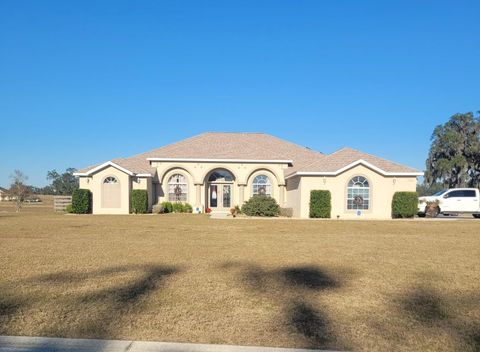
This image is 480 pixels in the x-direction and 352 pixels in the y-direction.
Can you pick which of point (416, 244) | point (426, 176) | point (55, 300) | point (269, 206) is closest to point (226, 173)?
point (269, 206)

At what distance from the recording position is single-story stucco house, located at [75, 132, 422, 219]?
25.8 m

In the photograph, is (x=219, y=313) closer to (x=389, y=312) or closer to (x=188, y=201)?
(x=389, y=312)

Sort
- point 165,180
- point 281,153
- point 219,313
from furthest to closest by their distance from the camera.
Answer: point 281,153, point 165,180, point 219,313

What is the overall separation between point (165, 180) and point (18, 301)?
25683 millimetres

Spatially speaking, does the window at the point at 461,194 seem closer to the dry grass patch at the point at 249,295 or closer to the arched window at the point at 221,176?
the arched window at the point at 221,176

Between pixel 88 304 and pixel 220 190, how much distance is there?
26749 millimetres

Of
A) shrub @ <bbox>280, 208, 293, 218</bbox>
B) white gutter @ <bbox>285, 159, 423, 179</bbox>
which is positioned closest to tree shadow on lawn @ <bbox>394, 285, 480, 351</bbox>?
white gutter @ <bbox>285, 159, 423, 179</bbox>

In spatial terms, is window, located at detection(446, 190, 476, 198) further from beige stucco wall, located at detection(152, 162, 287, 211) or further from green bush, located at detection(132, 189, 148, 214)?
green bush, located at detection(132, 189, 148, 214)

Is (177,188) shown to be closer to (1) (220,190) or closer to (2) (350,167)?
(1) (220,190)

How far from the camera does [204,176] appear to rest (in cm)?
3097

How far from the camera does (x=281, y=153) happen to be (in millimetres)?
33250

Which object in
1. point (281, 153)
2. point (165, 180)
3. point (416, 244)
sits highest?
point (281, 153)

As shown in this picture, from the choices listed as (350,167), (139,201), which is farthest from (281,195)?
(139,201)

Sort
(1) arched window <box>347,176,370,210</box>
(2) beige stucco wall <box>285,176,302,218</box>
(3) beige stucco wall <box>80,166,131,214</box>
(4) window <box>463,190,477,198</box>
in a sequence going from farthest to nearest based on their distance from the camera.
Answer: (3) beige stucco wall <box>80,166,131,214</box>, (2) beige stucco wall <box>285,176,302,218</box>, (1) arched window <box>347,176,370,210</box>, (4) window <box>463,190,477,198</box>
